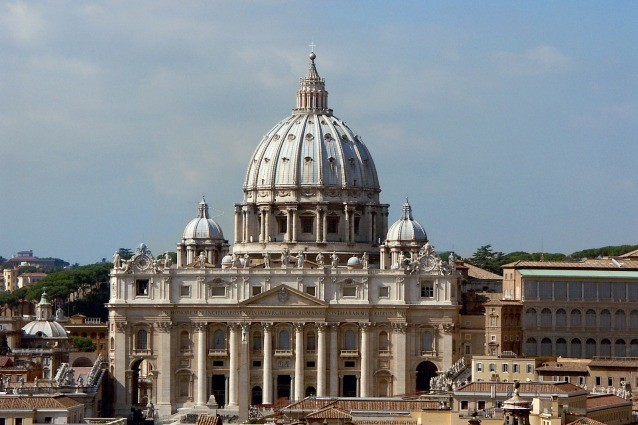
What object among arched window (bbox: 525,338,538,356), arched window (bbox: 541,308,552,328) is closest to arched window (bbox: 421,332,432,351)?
arched window (bbox: 525,338,538,356)

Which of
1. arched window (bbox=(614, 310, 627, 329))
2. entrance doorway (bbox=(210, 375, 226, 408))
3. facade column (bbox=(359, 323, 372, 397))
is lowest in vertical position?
entrance doorway (bbox=(210, 375, 226, 408))

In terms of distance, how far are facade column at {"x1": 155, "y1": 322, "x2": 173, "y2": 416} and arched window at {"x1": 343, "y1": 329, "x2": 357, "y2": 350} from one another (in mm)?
12855

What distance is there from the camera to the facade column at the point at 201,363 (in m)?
182

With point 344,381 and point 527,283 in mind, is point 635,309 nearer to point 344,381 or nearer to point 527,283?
point 527,283

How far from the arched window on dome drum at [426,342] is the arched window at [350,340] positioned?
Answer: 5040 mm

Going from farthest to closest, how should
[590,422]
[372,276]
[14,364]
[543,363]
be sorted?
[372,276] < [14,364] < [543,363] < [590,422]

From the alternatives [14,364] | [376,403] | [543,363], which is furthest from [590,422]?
[14,364]

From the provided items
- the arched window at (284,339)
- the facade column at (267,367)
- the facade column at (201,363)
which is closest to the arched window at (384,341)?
the arched window at (284,339)

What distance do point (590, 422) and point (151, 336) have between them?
87.2m

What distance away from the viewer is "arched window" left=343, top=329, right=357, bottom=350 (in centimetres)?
18500

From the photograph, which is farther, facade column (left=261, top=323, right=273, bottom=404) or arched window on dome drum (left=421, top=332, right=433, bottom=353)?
arched window on dome drum (left=421, top=332, right=433, bottom=353)

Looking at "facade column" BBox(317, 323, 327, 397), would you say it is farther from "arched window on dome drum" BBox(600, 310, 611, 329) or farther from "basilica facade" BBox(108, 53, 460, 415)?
"arched window on dome drum" BBox(600, 310, 611, 329)

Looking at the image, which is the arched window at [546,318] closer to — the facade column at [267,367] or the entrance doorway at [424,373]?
the entrance doorway at [424,373]

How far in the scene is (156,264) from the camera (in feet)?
616
